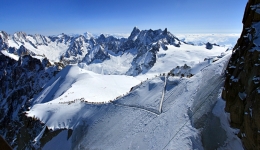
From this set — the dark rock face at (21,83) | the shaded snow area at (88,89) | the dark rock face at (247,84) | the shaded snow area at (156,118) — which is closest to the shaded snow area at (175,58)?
the shaded snow area at (88,89)

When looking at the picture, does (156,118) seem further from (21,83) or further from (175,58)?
(175,58)

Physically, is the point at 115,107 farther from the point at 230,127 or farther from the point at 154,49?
the point at 154,49

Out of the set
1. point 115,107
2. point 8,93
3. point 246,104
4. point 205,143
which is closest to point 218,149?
point 205,143

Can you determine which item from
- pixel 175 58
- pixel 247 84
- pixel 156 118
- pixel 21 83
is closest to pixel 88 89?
pixel 156 118

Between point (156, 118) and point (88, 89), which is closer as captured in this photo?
point (156, 118)

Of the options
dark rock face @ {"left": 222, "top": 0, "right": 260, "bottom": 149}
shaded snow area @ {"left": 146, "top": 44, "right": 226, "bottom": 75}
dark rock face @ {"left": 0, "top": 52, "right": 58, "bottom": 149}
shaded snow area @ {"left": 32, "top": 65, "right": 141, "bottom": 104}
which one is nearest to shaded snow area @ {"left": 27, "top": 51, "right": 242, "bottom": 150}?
dark rock face @ {"left": 222, "top": 0, "right": 260, "bottom": 149}

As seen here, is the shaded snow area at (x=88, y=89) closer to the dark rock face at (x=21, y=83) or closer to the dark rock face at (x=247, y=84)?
the dark rock face at (x=21, y=83)
